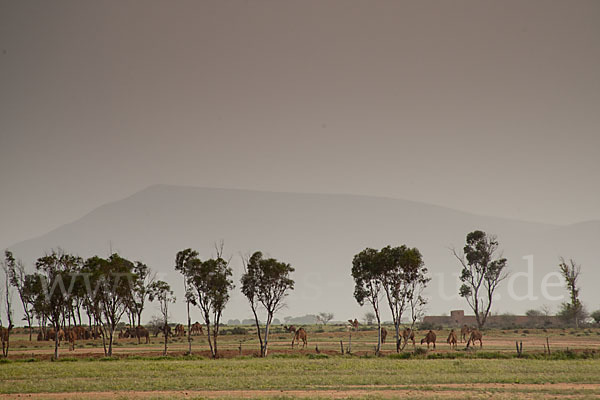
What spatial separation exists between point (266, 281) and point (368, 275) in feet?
36.3

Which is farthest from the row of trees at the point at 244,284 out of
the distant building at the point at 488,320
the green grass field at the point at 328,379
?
the distant building at the point at 488,320

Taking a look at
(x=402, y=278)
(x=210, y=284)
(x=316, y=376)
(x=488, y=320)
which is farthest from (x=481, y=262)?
(x=488, y=320)

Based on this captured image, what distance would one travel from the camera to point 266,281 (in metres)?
63.5

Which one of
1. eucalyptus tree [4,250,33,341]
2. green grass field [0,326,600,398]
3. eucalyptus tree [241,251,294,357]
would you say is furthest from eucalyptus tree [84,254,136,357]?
eucalyptus tree [4,250,33,341]

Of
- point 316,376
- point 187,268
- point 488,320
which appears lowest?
point 488,320

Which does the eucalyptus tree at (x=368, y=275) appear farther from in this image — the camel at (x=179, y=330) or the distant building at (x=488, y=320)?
the distant building at (x=488, y=320)

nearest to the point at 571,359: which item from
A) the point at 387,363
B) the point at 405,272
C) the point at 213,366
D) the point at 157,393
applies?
the point at 387,363

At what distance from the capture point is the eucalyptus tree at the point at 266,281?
63344 mm

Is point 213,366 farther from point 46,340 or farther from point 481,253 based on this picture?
point 46,340

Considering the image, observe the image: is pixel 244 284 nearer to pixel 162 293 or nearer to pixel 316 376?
pixel 162 293

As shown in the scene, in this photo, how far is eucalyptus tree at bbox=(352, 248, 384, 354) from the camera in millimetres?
64875

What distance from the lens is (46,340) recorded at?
312 feet

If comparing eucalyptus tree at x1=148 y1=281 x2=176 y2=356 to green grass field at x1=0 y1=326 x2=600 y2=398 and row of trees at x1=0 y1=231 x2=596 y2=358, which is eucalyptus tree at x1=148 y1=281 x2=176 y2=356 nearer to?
row of trees at x1=0 y1=231 x2=596 y2=358

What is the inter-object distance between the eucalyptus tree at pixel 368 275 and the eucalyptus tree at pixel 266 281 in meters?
7.78
